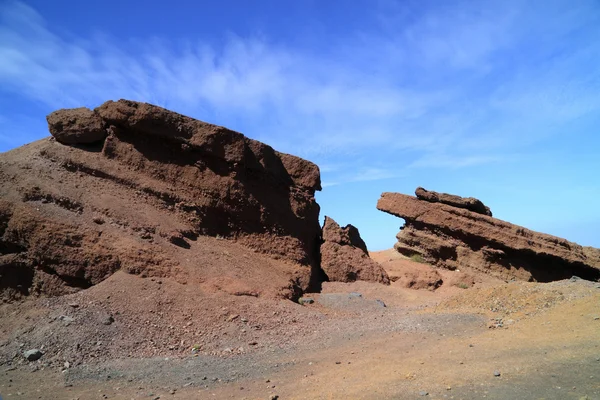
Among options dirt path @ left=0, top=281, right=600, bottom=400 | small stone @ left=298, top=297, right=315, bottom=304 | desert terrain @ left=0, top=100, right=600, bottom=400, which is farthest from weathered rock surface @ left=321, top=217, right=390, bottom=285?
dirt path @ left=0, top=281, right=600, bottom=400

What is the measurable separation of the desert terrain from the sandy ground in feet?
0.13

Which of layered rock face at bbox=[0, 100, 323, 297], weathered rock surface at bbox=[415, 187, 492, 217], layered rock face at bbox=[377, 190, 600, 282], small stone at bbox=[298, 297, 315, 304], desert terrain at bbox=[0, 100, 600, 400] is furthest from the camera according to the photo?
weathered rock surface at bbox=[415, 187, 492, 217]

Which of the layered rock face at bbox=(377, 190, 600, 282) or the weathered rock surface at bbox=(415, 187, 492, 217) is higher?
the weathered rock surface at bbox=(415, 187, 492, 217)

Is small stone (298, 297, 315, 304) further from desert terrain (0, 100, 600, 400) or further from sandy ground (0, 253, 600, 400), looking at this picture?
sandy ground (0, 253, 600, 400)

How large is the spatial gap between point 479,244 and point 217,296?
14071mm

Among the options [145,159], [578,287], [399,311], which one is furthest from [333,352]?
[145,159]

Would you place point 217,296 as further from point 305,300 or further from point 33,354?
point 33,354

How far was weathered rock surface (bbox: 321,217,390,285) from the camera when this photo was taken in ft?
52.1

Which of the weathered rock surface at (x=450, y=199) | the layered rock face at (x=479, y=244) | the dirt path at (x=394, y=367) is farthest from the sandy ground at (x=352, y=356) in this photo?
the weathered rock surface at (x=450, y=199)

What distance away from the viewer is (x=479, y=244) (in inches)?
794

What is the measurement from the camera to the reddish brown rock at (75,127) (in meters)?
12.2

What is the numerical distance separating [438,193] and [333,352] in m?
14.3

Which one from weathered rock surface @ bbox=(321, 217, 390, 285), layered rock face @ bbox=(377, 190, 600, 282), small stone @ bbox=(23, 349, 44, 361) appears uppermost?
layered rock face @ bbox=(377, 190, 600, 282)

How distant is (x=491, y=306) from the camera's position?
36.1 feet
